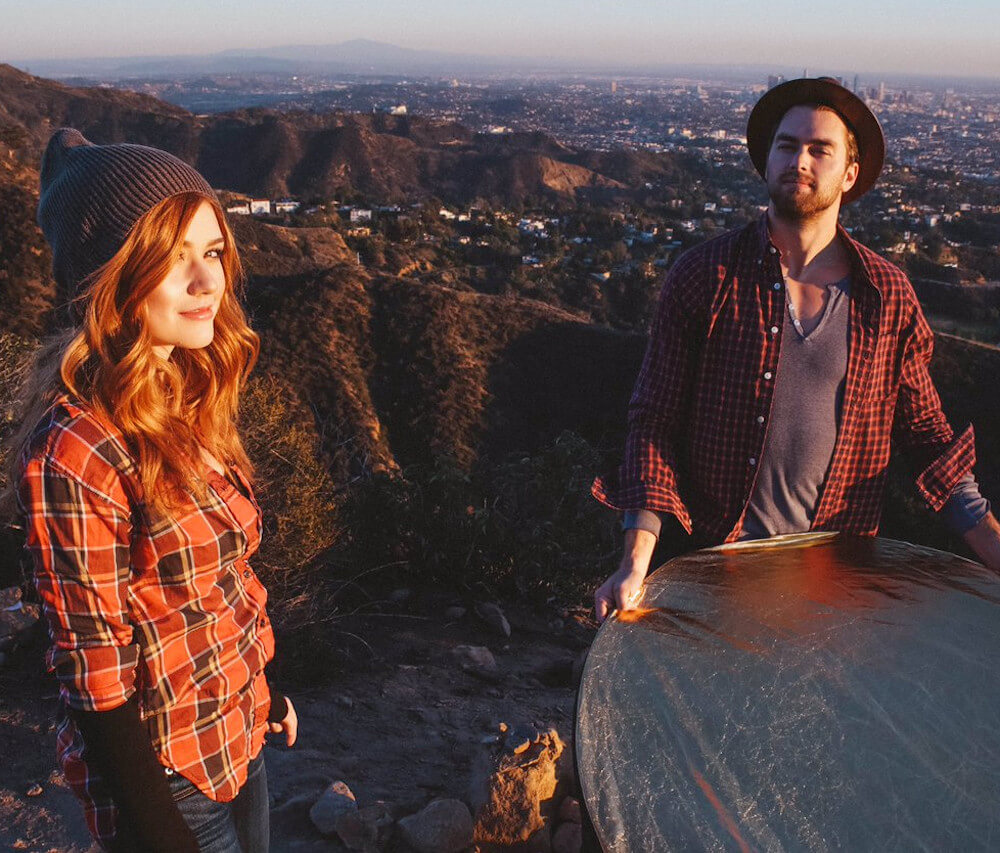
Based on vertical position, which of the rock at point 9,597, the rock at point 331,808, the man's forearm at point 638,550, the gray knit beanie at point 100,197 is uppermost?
the gray knit beanie at point 100,197

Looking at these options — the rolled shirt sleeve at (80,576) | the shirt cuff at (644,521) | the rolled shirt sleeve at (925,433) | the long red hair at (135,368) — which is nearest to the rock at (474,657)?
the shirt cuff at (644,521)

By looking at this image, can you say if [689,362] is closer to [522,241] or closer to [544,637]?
[544,637]

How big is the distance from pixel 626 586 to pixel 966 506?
2.90 feet

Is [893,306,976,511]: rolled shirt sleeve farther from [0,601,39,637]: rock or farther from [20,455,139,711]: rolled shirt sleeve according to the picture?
[0,601,39,637]: rock

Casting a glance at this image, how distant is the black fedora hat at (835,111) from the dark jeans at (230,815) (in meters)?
1.89

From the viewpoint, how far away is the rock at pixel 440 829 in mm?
2543

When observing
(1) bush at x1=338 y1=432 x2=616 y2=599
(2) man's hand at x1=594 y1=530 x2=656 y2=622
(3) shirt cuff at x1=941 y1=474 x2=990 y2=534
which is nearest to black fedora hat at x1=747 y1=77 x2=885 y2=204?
(3) shirt cuff at x1=941 y1=474 x2=990 y2=534

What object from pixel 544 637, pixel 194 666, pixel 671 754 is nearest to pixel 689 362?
pixel 671 754

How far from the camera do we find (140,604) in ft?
4.34

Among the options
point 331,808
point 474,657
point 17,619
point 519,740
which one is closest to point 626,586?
point 519,740

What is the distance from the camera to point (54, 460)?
1.18 meters

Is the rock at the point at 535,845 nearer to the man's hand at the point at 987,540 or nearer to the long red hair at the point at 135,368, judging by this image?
the man's hand at the point at 987,540

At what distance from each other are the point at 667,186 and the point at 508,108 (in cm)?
7785

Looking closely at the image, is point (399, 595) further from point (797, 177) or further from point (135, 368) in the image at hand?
point (135, 368)
